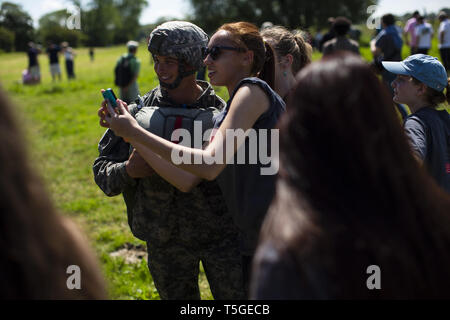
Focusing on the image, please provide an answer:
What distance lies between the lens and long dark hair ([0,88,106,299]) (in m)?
1.06

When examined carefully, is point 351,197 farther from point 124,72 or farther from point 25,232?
point 124,72

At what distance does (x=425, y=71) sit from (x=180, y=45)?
5.33 feet

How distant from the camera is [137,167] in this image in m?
2.45

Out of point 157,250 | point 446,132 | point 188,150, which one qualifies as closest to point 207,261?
point 157,250

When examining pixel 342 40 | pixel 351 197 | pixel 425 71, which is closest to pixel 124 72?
pixel 342 40

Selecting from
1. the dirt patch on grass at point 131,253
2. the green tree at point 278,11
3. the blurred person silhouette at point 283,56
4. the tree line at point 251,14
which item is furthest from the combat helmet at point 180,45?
the green tree at point 278,11

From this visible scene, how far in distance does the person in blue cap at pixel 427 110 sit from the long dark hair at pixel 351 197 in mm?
1538

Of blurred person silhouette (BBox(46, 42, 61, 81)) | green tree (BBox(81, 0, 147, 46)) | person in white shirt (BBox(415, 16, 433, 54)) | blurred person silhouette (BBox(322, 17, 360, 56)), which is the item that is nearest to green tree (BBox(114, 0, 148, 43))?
Result: green tree (BBox(81, 0, 147, 46))

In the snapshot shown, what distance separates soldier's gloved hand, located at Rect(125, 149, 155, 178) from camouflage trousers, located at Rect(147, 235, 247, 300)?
45 cm

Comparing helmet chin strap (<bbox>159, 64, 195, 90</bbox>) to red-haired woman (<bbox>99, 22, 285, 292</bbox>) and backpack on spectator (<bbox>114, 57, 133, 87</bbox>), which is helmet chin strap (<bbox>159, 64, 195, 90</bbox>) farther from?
backpack on spectator (<bbox>114, 57, 133, 87</bbox>)

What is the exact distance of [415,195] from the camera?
128cm

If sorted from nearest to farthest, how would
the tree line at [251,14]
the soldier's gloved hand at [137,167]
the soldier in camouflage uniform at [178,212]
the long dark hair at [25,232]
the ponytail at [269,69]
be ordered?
the long dark hair at [25,232] < the soldier's gloved hand at [137,167] < the soldier in camouflage uniform at [178,212] < the ponytail at [269,69] < the tree line at [251,14]

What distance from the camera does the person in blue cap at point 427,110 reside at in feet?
9.09

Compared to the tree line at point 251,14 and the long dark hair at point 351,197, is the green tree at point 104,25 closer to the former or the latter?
the tree line at point 251,14
